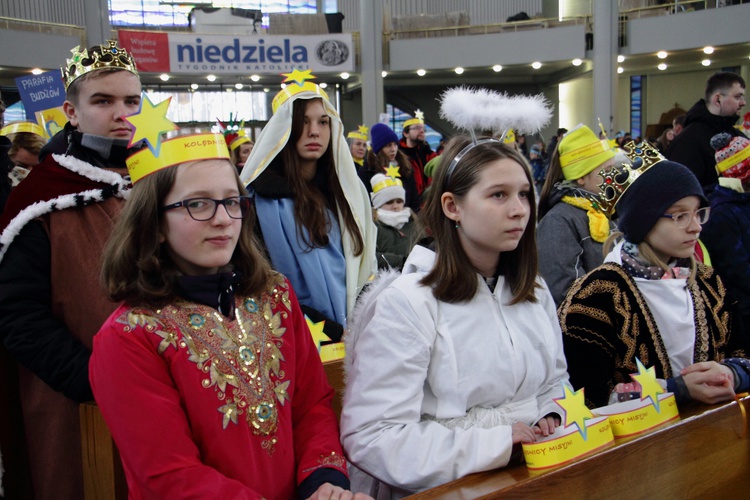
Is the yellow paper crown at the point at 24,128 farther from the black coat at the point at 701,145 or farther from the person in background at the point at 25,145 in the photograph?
the black coat at the point at 701,145

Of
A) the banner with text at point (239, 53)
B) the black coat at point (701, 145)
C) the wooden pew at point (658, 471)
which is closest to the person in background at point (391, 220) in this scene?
the black coat at point (701, 145)

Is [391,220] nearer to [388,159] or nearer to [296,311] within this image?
[388,159]

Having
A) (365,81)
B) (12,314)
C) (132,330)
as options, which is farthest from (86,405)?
(365,81)

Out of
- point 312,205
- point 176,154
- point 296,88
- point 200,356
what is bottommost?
point 200,356

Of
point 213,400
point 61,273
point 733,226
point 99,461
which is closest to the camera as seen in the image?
point 213,400

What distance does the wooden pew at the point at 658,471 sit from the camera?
1.46m

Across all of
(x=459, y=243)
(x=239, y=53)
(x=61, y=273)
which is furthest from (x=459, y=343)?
(x=239, y=53)

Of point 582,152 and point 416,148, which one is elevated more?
point 416,148

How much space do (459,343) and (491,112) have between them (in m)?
0.80

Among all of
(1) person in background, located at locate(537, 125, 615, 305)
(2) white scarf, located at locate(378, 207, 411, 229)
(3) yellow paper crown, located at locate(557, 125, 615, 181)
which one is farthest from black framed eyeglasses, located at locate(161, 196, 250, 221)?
(2) white scarf, located at locate(378, 207, 411, 229)

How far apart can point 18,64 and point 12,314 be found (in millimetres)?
13962

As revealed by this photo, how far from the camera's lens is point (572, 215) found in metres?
3.39

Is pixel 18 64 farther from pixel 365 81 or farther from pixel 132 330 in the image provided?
pixel 132 330

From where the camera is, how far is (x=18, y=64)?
13.8m
